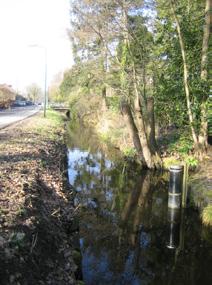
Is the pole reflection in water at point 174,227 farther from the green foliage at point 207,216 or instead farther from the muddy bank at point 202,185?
the muddy bank at point 202,185

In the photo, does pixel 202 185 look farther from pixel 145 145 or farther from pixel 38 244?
pixel 38 244

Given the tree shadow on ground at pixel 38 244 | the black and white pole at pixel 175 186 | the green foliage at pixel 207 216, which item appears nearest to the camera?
the tree shadow on ground at pixel 38 244

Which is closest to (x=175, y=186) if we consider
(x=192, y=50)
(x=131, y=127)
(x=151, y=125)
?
(x=192, y=50)

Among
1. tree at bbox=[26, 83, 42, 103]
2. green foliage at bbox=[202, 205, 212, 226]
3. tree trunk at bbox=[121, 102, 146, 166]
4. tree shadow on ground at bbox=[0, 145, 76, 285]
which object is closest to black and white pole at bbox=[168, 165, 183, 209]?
green foliage at bbox=[202, 205, 212, 226]

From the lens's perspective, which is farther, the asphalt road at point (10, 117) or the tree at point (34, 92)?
the tree at point (34, 92)

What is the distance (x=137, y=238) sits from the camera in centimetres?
945

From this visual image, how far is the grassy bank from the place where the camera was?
511cm

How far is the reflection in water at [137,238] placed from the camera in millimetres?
7568

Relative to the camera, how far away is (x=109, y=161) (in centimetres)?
2191

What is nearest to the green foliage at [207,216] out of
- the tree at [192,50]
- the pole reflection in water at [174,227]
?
the pole reflection in water at [174,227]

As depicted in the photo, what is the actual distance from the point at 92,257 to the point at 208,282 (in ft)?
8.49

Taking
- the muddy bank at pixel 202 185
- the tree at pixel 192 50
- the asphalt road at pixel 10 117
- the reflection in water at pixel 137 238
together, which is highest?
the tree at pixel 192 50

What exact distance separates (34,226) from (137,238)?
12.8 ft

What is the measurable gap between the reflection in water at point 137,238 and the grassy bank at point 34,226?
103 cm
